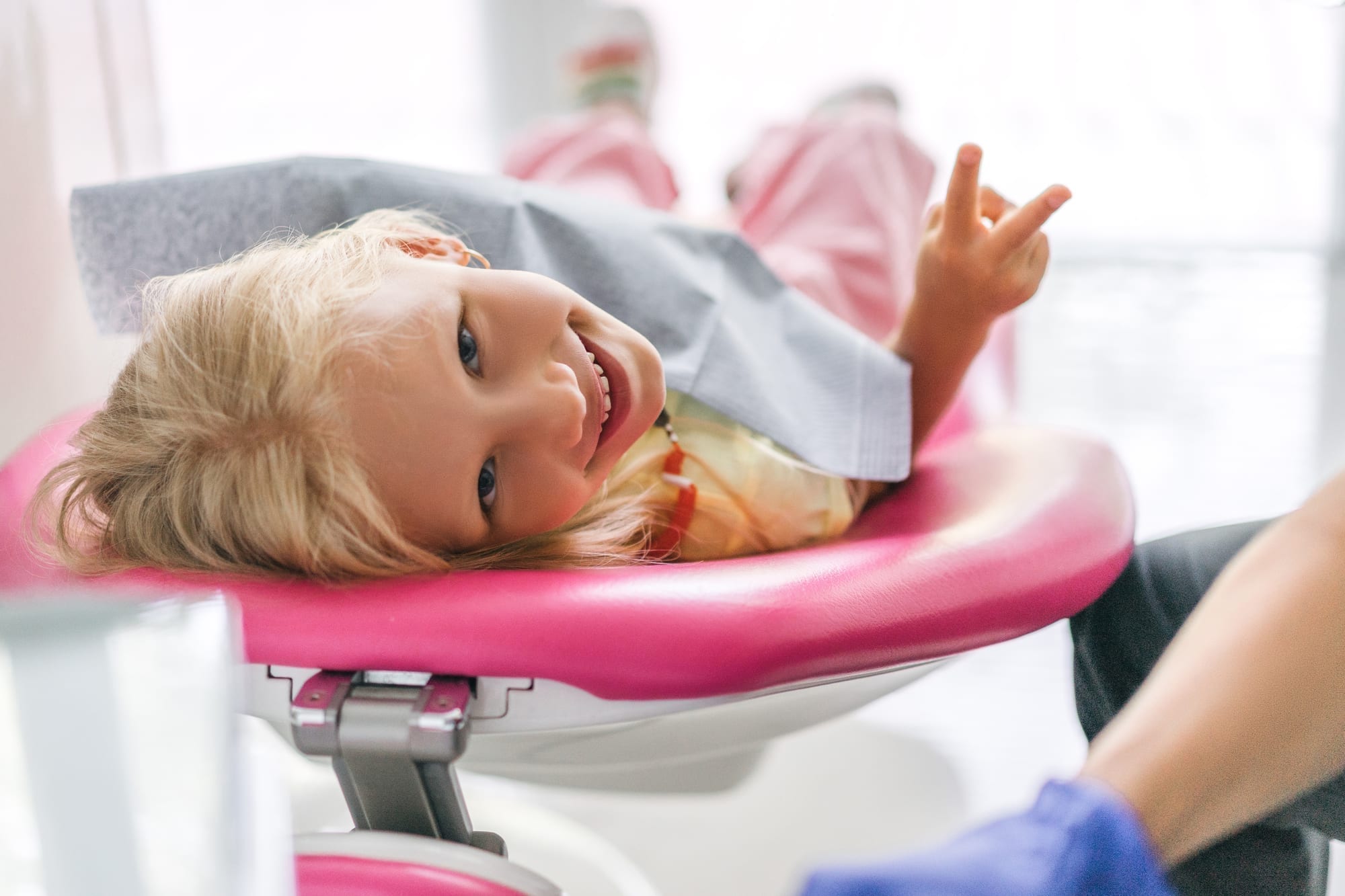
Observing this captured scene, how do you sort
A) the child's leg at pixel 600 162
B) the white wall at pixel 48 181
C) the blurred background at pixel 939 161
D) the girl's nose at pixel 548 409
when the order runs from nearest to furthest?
the girl's nose at pixel 548 409 < the white wall at pixel 48 181 < the blurred background at pixel 939 161 < the child's leg at pixel 600 162

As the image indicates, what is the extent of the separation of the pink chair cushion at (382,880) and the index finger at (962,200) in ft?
1.70

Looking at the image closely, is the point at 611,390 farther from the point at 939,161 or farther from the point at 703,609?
the point at 939,161

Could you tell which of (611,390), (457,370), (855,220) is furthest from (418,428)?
(855,220)

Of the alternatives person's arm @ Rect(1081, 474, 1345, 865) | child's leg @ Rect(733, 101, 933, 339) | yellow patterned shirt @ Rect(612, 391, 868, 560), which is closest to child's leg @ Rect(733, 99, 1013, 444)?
child's leg @ Rect(733, 101, 933, 339)

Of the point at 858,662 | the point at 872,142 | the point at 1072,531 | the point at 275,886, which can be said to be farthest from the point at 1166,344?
the point at 275,886

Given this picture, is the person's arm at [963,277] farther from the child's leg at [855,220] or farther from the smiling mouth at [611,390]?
the smiling mouth at [611,390]

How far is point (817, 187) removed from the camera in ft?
4.29

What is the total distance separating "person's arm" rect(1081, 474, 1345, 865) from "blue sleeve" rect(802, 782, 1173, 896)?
22 millimetres

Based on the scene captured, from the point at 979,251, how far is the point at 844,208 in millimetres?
484

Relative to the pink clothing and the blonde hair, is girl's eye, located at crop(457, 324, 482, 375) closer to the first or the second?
the blonde hair

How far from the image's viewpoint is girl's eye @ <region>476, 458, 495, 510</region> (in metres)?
0.65

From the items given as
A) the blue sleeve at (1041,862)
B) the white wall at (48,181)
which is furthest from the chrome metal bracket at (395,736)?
the white wall at (48,181)

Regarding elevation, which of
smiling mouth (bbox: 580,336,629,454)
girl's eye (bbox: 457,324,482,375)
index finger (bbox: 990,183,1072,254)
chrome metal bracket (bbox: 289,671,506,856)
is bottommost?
chrome metal bracket (bbox: 289,671,506,856)

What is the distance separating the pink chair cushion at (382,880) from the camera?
0.52 meters
